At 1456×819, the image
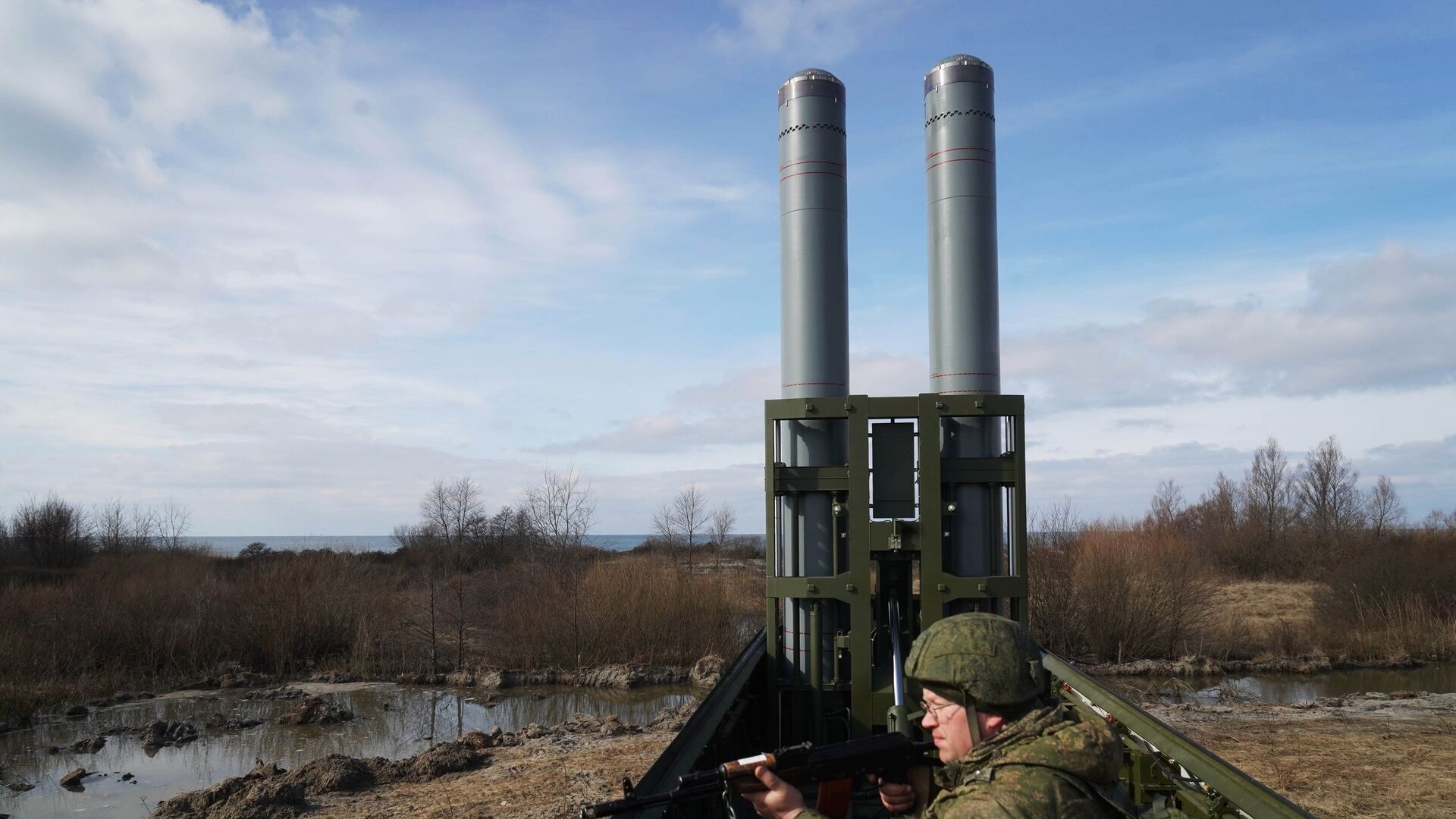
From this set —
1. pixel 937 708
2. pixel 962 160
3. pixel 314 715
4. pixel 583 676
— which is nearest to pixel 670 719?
pixel 583 676

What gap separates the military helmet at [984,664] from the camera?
2096mm

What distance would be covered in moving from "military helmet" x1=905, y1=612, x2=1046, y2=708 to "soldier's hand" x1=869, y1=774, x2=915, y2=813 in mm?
495

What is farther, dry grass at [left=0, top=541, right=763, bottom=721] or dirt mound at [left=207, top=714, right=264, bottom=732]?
dry grass at [left=0, top=541, right=763, bottom=721]

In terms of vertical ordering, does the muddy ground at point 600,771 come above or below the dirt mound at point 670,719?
above

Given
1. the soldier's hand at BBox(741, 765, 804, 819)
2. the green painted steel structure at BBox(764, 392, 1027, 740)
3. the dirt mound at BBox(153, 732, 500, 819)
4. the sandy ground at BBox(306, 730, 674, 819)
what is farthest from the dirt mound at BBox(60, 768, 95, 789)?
the soldier's hand at BBox(741, 765, 804, 819)

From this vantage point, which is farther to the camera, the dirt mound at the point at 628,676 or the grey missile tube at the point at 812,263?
the dirt mound at the point at 628,676

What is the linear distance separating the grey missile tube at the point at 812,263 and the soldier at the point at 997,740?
4077mm

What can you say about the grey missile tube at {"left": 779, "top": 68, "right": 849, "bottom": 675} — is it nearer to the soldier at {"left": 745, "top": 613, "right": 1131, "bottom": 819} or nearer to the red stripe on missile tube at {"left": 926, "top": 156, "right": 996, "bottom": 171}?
the red stripe on missile tube at {"left": 926, "top": 156, "right": 996, "bottom": 171}

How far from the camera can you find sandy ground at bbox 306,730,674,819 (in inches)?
320

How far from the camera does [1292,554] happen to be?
29.7 m

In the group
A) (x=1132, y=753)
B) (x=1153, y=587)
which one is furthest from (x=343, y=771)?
(x=1153, y=587)

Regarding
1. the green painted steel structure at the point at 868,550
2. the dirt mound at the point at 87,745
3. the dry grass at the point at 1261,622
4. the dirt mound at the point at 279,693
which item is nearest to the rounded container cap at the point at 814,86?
the green painted steel structure at the point at 868,550

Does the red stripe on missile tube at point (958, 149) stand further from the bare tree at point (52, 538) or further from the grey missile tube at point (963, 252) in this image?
the bare tree at point (52, 538)

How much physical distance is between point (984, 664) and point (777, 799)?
627 millimetres
